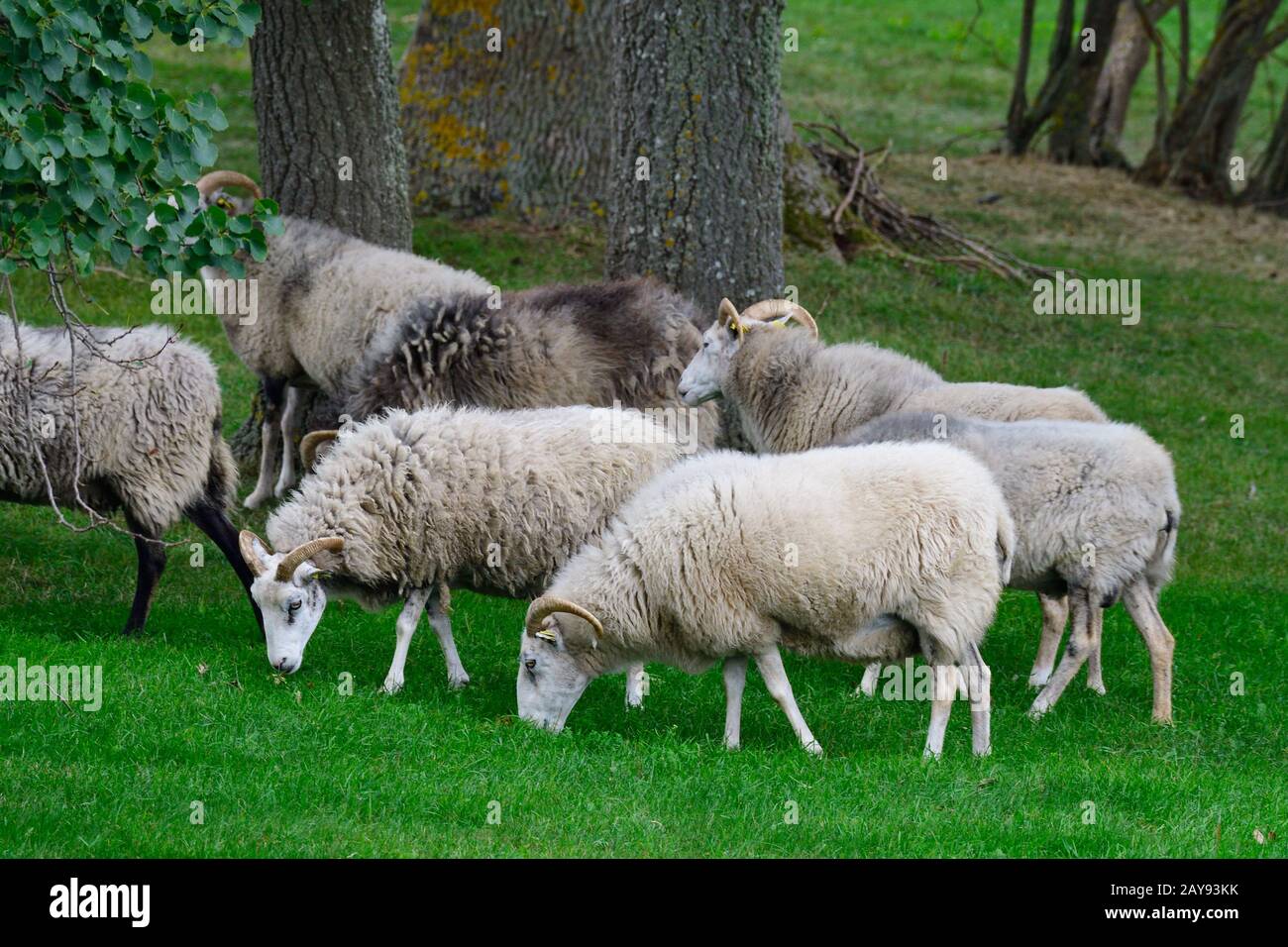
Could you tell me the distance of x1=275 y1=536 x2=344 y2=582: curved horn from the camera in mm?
7086

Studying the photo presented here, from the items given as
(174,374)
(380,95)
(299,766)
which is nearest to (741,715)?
(299,766)

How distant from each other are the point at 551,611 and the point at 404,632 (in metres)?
0.95

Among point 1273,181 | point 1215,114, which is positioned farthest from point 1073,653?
point 1273,181

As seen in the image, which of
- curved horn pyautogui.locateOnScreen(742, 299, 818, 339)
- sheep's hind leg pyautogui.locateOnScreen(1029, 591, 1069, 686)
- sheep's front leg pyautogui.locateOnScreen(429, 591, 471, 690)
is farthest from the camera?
curved horn pyautogui.locateOnScreen(742, 299, 818, 339)

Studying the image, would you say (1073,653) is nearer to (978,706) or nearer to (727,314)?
(978,706)

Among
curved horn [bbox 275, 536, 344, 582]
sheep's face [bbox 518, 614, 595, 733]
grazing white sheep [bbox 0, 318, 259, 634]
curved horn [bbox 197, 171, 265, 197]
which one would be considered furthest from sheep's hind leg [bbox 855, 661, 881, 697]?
curved horn [bbox 197, 171, 265, 197]

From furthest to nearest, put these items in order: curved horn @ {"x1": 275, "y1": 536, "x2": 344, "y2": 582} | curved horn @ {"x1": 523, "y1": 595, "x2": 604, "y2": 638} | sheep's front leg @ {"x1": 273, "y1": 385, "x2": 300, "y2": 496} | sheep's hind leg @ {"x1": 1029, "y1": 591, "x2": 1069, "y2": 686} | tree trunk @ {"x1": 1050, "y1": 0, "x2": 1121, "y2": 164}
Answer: tree trunk @ {"x1": 1050, "y1": 0, "x2": 1121, "y2": 164} < sheep's front leg @ {"x1": 273, "y1": 385, "x2": 300, "y2": 496} < sheep's hind leg @ {"x1": 1029, "y1": 591, "x2": 1069, "y2": 686} < curved horn @ {"x1": 275, "y1": 536, "x2": 344, "y2": 582} < curved horn @ {"x1": 523, "y1": 595, "x2": 604, "y2": 638}

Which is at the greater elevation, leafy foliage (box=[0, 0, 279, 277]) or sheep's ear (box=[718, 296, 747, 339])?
leafy foliage (box=[0, 0, 279, 277])

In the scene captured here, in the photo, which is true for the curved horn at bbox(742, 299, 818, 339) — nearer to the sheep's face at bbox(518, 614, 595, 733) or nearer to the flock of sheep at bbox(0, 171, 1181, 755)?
the flock of sheep at bbox(0, 171, 1181, 755)

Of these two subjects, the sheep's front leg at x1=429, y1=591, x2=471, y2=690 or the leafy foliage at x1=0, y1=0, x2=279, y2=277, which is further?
the sheep's front leg at x1=429, y1=591, x2=471, y2=690

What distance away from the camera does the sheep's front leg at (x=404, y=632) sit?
7.18m

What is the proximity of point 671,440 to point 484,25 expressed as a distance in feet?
28.1

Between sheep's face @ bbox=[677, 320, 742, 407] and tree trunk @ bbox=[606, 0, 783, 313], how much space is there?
98cm

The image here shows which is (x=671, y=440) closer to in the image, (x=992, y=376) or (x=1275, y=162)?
(x=992, y=376)
